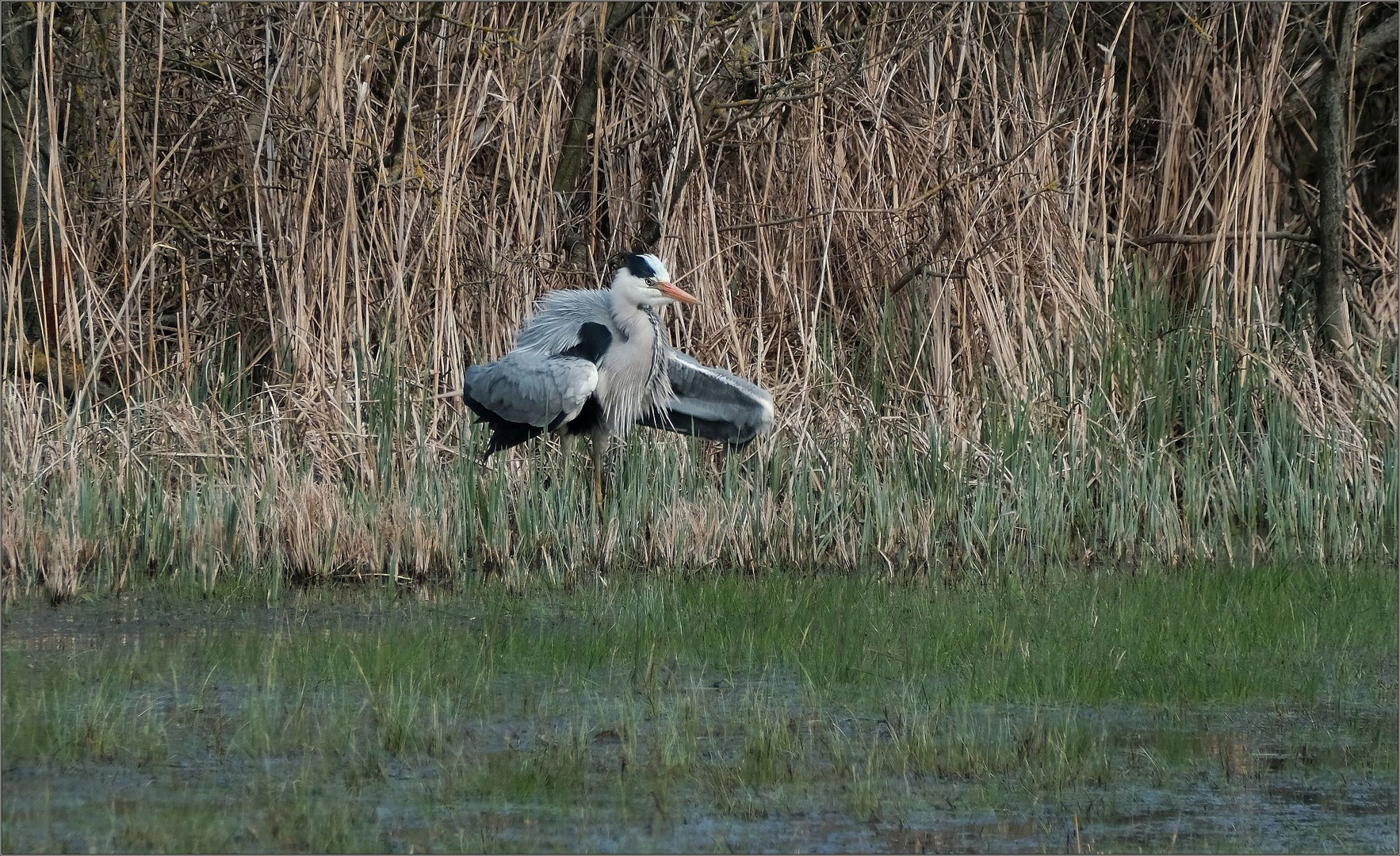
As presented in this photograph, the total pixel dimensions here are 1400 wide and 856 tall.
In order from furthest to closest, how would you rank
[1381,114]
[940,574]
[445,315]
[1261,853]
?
[1381,114], [445,315], [940,574], [1261,853]

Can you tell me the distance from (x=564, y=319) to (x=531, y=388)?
572 millimetres

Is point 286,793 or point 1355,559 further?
point 1355,559

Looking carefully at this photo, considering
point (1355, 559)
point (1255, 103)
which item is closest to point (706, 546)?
point (1355, 559)

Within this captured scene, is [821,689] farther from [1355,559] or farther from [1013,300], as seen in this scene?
[1013,300]

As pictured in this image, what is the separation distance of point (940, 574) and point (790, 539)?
577 mm

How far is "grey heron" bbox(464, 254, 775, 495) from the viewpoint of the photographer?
622 centimetres

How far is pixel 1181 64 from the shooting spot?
335 inches

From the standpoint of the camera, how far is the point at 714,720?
3.98 m

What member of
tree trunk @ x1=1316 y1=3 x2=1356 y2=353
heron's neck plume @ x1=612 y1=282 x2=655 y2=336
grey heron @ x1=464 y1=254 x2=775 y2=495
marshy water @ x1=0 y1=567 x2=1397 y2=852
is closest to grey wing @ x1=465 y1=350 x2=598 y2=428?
grey heron @ x1=464 y1=254 x2=775 y2=495

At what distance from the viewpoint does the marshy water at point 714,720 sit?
128 inches

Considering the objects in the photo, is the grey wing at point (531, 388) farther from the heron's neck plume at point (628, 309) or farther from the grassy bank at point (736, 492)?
the heron's neck plume at point (628, 309)

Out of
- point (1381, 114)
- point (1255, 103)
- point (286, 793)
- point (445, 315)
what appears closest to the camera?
point (286, 793)

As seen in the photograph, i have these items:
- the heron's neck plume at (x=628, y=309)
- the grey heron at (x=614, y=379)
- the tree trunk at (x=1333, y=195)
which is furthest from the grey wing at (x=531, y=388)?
the tree trunk at (x=1333, y=195)

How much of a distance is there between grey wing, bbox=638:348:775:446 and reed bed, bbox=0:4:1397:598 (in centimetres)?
14
